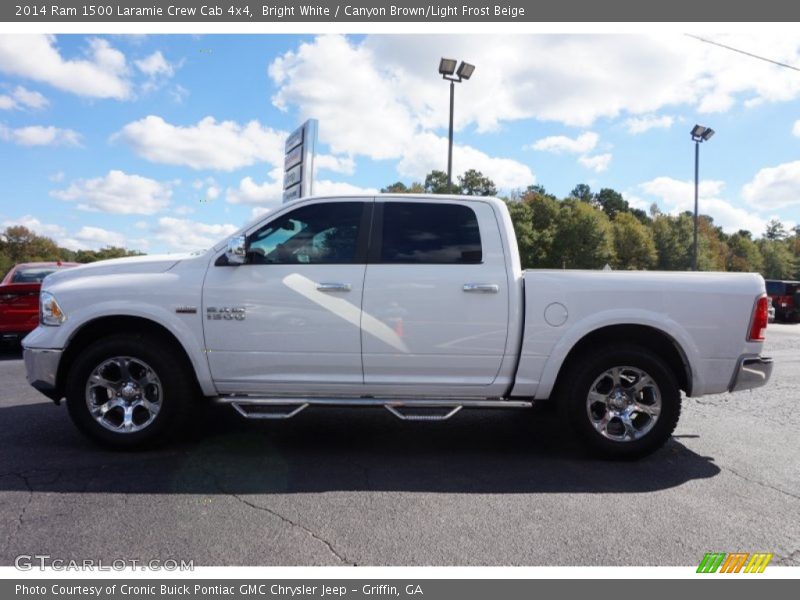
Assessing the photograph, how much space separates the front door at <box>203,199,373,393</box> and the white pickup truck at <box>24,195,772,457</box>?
0.01 m

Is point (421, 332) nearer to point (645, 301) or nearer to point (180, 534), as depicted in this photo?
point (645, 301)

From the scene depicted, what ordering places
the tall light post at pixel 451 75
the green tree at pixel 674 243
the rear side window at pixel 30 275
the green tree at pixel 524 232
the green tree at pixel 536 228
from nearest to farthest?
the rear side window at pixel 30 275 → the tall light post at pixel 451 75 → the green tree at pixel 524 232 → the green tree at pixel 536 228 → the green tree at pixel 674 243

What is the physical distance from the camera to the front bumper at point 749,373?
4.21 m

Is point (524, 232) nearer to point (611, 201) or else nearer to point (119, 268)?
point (119, 268)

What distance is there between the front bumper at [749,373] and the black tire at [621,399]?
472 mm

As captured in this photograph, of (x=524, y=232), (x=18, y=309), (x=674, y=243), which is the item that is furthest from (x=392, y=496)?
(x=674, y=243)

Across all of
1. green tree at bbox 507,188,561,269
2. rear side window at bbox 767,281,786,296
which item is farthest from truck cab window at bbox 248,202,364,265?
green tree at bbox 507,188,561,269

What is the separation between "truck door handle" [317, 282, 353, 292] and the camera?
4.19 meters

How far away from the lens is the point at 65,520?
10.3ft

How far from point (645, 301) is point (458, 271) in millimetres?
1438

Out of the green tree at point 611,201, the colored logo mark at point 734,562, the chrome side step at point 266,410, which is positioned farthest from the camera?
the green tree at point 611,201

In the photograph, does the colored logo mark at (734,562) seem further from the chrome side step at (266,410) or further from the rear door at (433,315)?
the chrome side step at (266,410)

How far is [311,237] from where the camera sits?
4387 millimetres

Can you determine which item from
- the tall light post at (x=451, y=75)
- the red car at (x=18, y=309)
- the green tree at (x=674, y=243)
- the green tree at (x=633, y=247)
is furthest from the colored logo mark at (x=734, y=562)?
the green tree at (x=633, y=247)
